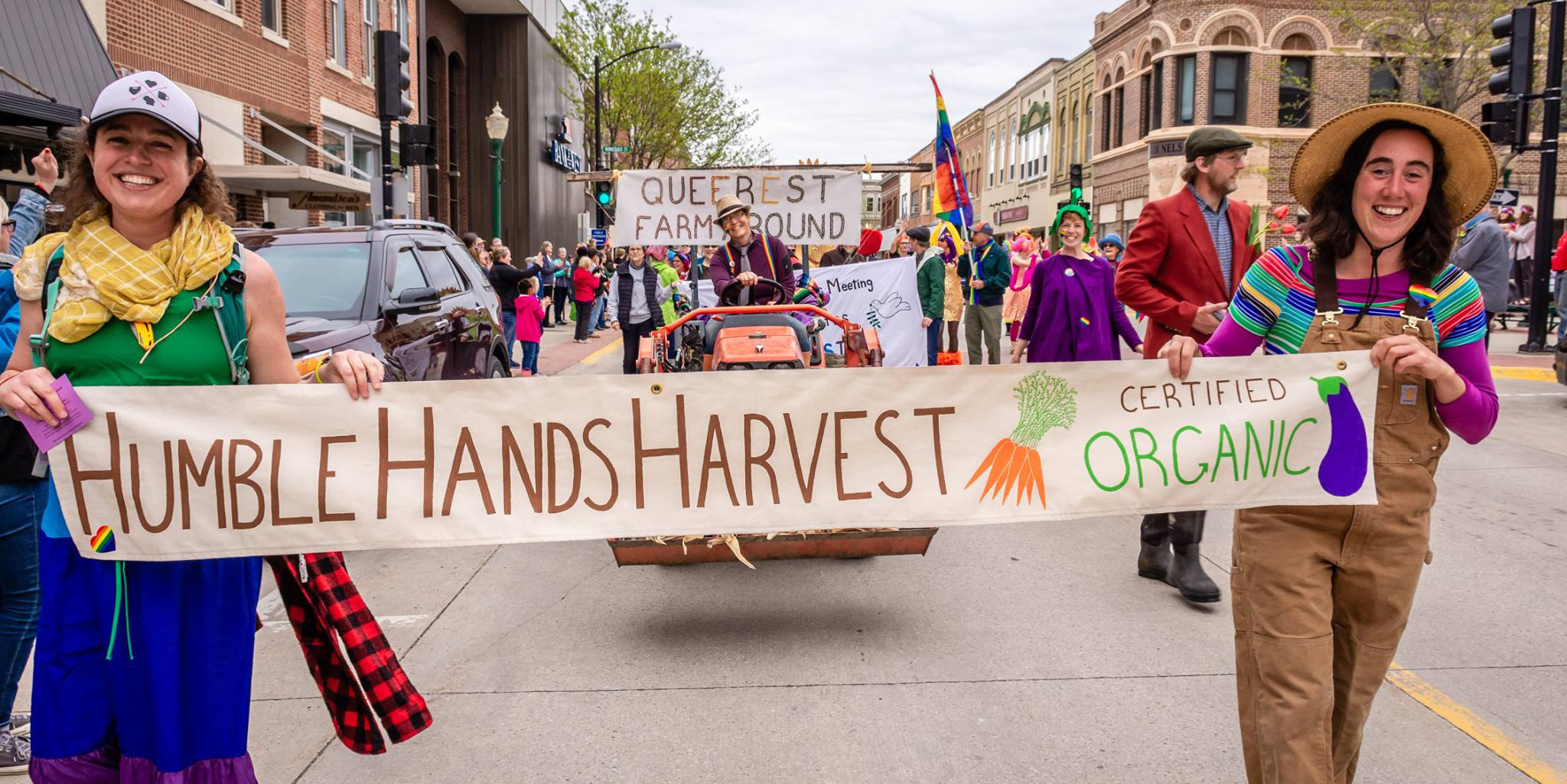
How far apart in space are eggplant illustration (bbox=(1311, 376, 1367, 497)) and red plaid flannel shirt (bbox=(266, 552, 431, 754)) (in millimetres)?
2413

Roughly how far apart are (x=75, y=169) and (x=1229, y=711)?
156 inches

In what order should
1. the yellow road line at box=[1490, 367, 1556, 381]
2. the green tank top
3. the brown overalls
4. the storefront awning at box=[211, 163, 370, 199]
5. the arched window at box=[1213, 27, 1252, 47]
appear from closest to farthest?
1. the green tank top
2. the brown overalls
3. the yellow road line at box=[1490, 367, 1556, 381]
4. the storefront awning at box=[211, 163, 370, 199]
5. the arched window at box=[1213, 27, 1252, 47]

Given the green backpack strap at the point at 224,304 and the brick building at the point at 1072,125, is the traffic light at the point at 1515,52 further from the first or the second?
the brick building at the point at 1072,125

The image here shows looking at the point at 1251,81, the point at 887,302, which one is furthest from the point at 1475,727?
the point at 1251,81

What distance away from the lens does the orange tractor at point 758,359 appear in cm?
489

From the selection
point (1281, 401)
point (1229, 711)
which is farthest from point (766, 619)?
point (1281, 401)

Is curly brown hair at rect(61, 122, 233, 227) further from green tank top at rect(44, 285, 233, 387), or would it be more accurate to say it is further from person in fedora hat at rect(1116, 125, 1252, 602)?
person in fedora hat at rect(1116, 125, 1252, 602)

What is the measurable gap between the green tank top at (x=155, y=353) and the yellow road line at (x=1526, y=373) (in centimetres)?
1580

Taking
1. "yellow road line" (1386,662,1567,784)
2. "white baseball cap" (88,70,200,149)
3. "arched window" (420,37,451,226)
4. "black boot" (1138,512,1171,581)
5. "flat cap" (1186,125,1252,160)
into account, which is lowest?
"yellow road line" (1386,662,1567,784)

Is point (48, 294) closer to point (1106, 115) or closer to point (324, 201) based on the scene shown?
point (324, 201)

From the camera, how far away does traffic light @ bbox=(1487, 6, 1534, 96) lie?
49.2 feet

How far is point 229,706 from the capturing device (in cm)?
263

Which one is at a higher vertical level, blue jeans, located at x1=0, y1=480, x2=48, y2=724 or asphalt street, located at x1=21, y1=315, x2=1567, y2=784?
blue jeans, located at x1=0, y1=480, x2=48, y2=724

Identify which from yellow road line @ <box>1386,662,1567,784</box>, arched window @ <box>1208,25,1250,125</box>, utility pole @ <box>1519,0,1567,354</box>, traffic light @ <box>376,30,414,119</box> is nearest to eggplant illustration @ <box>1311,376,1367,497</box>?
yellow road line @ <box>1386,662,1567,784</box>
